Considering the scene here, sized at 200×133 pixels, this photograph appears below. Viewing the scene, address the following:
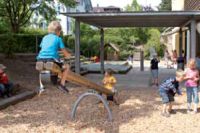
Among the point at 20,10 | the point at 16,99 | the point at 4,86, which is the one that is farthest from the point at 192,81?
the point at 20,10

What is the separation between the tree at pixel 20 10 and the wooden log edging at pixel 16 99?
1475 centimetres

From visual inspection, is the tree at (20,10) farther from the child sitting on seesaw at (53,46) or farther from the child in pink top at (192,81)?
the child sitting on seesaw at (53,46)

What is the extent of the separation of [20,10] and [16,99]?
18907 mm

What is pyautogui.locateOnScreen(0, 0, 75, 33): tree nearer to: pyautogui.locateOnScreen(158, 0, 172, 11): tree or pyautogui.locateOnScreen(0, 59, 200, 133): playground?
pyautogui.locateOnScreen(0, 59, 200, 133): playground

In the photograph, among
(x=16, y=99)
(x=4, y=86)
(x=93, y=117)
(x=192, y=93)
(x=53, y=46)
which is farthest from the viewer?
(x=4, y=86)

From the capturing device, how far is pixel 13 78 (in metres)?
16.4

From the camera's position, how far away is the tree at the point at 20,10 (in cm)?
2836

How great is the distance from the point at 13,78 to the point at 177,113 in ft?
25.2

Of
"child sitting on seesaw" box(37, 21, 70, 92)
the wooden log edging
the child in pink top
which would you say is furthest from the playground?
"child sitting on seesaw" box(37, 21, 70, 92)

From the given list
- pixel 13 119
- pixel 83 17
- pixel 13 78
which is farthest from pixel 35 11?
pixel 13 119

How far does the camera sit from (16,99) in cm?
1231

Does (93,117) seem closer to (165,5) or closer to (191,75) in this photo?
(191,75)

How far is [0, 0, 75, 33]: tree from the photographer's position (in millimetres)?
28359

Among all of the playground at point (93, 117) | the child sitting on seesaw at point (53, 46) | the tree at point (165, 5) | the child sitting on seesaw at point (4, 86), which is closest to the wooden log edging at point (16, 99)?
the playground at point (93, 117)
